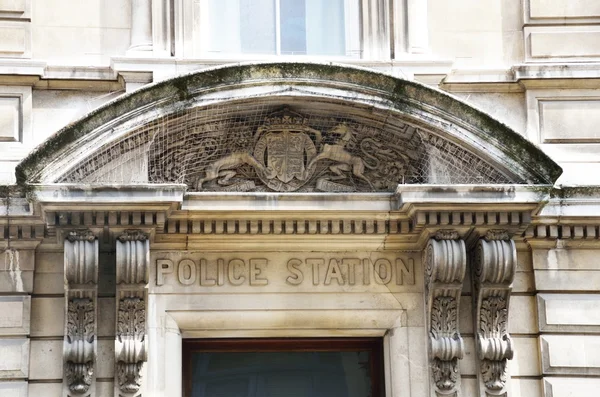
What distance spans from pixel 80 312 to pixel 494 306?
148 inches

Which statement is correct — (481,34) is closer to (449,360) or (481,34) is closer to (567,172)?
(567,172)

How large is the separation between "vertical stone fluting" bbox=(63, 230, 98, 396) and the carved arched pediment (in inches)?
24.4

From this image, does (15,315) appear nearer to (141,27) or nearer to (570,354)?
(141,27)

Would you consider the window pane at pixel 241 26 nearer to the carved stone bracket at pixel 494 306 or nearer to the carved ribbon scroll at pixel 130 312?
the carved ribbon scroll at pixel 130 312

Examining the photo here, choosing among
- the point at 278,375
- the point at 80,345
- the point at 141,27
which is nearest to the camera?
the point at 80,345

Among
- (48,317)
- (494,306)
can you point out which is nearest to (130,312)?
(48,317)

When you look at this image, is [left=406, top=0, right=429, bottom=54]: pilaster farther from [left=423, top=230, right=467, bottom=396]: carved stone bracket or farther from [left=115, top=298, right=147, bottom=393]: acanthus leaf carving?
[left=115, top=298, right=147, bottom=393]: acanthus leaf carving

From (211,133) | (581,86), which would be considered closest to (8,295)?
(211,133)

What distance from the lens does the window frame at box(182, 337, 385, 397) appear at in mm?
14109

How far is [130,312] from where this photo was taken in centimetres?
1354

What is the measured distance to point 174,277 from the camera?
13.9 metres

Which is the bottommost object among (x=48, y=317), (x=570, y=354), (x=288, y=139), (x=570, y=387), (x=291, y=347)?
(x=570, y=387)

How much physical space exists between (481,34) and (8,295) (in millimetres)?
5249

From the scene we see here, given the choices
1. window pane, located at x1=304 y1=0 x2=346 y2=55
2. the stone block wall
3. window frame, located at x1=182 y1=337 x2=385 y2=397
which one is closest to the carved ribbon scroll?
window frame, located at x1=182 y1=337 x2=385 y2=397
